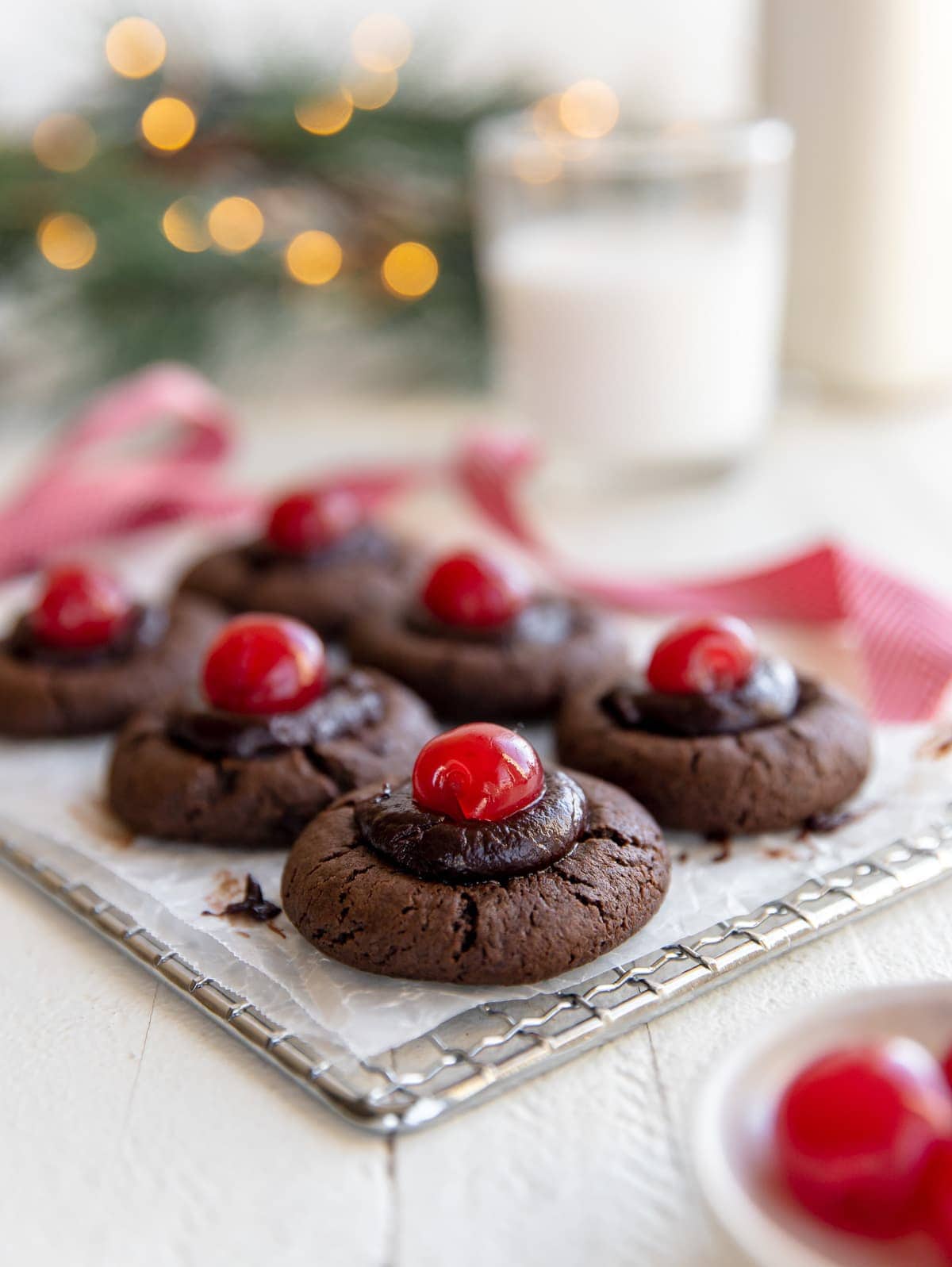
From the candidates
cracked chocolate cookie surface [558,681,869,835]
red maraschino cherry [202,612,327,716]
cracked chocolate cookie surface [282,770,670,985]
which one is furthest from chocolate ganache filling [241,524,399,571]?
cracked chocolate cookie surface [282,770,670,985]

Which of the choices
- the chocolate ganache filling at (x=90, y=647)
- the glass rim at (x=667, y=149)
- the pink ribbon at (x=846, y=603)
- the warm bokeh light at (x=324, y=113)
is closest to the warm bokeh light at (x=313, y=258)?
the warm bokeh light at (x=324, y=113)

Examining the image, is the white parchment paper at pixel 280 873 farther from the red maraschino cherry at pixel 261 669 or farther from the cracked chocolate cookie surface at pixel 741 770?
the red maraschino cherry at pixel 261 669

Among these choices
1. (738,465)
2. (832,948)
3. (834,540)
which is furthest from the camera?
(738,465)

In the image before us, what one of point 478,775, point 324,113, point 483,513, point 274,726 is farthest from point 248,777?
point 324,113

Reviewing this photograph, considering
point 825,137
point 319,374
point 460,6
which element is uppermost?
point 460,6

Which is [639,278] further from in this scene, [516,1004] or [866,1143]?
[866,1143]

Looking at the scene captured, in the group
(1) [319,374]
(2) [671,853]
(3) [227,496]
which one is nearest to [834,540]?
(2) [671,853]

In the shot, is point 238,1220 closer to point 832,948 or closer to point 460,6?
point 832,948
